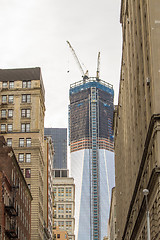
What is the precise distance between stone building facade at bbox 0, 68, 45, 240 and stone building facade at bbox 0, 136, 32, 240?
1786cm

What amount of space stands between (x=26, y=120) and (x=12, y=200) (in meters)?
45.4

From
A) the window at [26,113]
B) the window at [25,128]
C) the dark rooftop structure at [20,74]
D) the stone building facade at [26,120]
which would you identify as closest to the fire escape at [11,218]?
the stone building facade at [26,120]

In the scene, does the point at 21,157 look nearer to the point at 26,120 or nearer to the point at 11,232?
the point at 26,120

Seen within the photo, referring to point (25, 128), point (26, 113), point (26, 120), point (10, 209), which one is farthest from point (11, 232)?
point (26, 113)

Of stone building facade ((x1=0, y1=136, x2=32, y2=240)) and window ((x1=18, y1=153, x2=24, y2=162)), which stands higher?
window ((x1=18, y1=153, x2=24, y2=162))

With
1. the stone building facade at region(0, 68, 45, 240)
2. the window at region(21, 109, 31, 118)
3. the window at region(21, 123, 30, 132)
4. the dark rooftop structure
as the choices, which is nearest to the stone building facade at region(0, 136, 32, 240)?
the stone building facade at region(0, 68, 45, 240)

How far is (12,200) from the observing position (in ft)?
256

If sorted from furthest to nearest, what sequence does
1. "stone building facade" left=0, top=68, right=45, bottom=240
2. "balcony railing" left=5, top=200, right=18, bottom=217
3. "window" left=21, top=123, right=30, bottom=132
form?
"window" left=21, top=123, right=30, bottom=132 → "stone building facade" left=0, top=68, right=45, bottom=240 → "balcony railing" left=5, top=200, right=18, bottom=217

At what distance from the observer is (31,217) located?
113 metres

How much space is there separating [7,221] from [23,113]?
50815 mm

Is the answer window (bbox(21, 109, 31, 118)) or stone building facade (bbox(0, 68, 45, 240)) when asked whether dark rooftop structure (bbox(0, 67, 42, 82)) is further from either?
window (bbox(21, 109, 31, 118))

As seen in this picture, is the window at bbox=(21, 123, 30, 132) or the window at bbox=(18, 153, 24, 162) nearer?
the window at bbox=(18, 153, 24, 162)

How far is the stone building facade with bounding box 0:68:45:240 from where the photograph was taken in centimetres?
11731

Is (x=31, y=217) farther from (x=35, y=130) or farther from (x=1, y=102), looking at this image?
(x=1, y=102)
